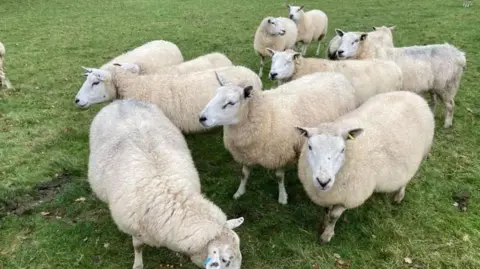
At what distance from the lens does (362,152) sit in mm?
4297

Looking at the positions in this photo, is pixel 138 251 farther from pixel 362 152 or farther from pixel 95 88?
pixel 95 88

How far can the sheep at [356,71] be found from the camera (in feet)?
21.0

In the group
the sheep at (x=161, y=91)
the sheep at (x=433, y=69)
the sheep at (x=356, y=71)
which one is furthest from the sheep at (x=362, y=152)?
the sheep at (x=433, y=69)

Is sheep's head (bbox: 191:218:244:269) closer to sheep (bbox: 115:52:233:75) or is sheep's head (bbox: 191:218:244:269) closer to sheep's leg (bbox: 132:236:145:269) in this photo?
sheep's leg (bbox: 132:236:145:269)

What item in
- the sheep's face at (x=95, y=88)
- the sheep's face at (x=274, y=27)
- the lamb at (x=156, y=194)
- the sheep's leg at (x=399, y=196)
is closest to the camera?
the lamb at (x=156, y=194)

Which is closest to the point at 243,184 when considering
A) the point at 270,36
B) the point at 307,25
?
the point at 270,36

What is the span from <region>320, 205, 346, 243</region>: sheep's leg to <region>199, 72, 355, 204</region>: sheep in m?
0.83

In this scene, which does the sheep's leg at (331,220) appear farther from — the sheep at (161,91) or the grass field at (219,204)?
the sheep at (161,91)

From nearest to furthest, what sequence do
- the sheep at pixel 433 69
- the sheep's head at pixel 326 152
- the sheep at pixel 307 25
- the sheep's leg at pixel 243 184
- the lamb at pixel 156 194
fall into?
the lamb at pixel 156 194
the sheep's head at pixel 326 152
the sheep's leg at pixel 243 184
the sheep at pixel 433 69
the sheep at pixel 307 25

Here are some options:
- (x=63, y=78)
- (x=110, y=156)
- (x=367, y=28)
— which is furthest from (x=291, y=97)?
(x=367, y=28)

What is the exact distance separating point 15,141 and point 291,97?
16.0 feet

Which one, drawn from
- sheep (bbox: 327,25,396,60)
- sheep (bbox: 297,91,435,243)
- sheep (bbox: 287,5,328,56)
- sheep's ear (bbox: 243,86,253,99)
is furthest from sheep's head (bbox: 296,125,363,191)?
sheep (bbox: 287,5,328,56)

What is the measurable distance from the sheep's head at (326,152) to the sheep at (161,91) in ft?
7.31

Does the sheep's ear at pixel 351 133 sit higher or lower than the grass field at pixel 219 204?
higher
